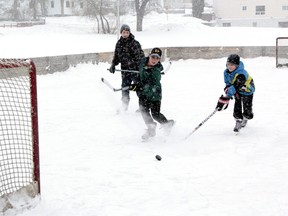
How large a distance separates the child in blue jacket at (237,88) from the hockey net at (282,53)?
9706 mm

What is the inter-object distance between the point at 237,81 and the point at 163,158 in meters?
1.71

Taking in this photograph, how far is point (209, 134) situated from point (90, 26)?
3138 centimetres

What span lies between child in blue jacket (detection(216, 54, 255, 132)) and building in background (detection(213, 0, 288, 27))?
48.5m

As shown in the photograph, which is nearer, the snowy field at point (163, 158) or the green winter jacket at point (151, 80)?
the snowy field at point (163, 158)

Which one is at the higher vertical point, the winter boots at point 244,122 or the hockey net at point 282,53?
the hockey net at point 282,53

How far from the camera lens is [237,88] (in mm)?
6582

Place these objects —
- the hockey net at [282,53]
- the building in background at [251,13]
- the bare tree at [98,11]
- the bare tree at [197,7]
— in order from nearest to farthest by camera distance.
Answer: the hockey net at [282,53]
the bare tree at [98,11]
the bare tree at [197,7]
the building in background at [251,13]

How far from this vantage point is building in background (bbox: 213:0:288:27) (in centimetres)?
5431

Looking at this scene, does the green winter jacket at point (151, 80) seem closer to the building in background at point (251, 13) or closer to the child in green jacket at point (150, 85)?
the child in green jacket at point (150, 85)

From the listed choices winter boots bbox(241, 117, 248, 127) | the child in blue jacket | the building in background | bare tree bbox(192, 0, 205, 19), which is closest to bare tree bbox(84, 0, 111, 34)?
bare tree bbox(192, 0, 205, 19)

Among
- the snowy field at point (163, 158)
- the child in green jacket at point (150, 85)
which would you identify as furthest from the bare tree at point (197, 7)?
the child in green jacket at point (150, 85)

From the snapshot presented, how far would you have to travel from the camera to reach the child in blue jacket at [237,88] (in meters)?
6.32

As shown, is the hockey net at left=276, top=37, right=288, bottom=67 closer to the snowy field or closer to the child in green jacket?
the snowy field

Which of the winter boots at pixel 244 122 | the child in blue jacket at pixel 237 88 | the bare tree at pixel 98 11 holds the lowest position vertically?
the winter boots at pixel 244 122
